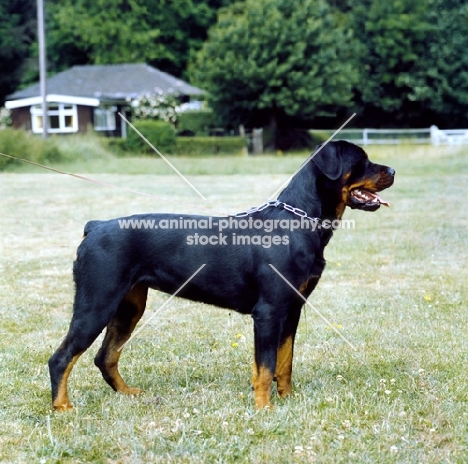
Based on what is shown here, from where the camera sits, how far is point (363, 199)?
15.5 feet

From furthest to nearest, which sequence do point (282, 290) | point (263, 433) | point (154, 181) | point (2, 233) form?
1. point (154, 181)
2. point (2, 233)
3. point (282, 290)
4. point (263, 433)

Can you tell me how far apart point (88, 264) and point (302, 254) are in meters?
1.34

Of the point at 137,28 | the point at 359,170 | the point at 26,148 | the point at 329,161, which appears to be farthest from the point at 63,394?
the point at 137,28

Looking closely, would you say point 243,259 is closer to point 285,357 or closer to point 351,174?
point 285,357

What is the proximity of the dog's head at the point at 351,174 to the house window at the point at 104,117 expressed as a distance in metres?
39.5

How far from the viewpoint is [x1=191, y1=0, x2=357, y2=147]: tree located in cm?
3931

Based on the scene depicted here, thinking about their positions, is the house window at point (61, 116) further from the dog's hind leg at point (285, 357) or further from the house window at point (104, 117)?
the dog's hind leg at point (285, 357)

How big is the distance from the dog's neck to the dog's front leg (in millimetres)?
702

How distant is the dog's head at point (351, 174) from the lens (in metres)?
4.59

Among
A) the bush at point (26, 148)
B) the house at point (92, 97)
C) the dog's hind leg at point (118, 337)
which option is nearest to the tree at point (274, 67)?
the house at point (92, 97)

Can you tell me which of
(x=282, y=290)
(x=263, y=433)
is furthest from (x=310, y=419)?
(x=282, y=290)

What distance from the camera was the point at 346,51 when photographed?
43781 mm

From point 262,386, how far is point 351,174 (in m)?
1.47

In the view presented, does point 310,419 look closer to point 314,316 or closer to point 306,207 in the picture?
point 306,207
